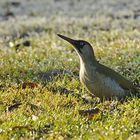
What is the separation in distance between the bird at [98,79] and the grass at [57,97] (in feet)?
0.42

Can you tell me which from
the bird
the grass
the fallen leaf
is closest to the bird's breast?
the bird

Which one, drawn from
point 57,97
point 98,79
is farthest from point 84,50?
point 57,97

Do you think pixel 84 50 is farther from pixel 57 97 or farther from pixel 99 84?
pixel 57 97

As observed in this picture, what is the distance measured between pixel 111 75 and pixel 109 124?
1133 mm

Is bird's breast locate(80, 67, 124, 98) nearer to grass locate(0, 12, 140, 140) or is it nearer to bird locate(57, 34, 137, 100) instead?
bird locate(57, 34, 137, 100)

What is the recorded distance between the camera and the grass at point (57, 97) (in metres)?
5.31

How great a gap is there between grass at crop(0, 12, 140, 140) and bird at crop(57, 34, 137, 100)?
13 centimetres

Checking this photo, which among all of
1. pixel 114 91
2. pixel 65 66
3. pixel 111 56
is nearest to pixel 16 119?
pixel 114 91

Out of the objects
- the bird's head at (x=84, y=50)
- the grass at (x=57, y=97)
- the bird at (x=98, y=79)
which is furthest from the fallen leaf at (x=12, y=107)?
the bird's head at (x=84, y=50)

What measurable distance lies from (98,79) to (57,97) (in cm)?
52

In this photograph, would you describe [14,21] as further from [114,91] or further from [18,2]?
[114,91]

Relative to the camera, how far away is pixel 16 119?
564 centimetres

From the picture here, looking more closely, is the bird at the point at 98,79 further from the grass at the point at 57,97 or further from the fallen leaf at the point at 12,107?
the fallen leaf at the point at 12,107

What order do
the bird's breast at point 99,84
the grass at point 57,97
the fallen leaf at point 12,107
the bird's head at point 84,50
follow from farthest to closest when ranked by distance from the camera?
the bird's head at point 84,50, the bird's breast at point 99,84, the fallen leaf at point 12,107, the grass at point 57,97
